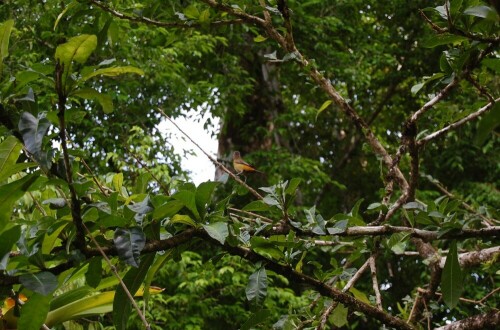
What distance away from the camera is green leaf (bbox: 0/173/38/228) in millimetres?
791

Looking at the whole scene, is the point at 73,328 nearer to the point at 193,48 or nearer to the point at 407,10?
the point at 193,48

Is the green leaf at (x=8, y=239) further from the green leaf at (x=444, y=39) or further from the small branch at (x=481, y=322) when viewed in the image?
the small branch at (x=481, y=322)

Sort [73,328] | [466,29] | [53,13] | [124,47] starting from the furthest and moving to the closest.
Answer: [124,47] → [53,13] → [73,328] → [466,29]

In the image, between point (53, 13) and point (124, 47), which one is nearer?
point (53, 13)

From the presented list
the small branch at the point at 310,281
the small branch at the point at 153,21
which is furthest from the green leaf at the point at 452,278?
the small branch at the point at 153,21

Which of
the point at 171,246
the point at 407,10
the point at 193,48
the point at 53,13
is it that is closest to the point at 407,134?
the point at 171,246

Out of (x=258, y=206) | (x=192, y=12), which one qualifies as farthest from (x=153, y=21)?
(x=258, y=206)

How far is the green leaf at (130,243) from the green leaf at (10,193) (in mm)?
120

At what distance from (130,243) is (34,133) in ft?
0.57

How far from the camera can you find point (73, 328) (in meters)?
1.52

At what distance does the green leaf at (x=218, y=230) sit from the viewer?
0.84 metres

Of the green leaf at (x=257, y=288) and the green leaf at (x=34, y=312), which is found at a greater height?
the green leaf at (x=34, y=312)

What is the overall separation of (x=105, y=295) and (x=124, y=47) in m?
3.58

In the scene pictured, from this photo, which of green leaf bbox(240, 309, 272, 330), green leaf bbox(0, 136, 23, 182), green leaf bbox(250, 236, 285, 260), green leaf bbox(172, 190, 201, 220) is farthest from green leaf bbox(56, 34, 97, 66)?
green leaf bbox(240, 309, 272, 330)
